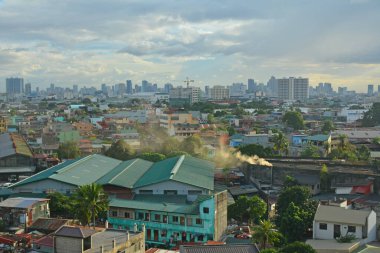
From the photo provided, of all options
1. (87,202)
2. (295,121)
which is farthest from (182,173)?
(295,121)

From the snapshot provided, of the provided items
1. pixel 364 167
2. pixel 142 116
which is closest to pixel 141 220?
pixel 364 167

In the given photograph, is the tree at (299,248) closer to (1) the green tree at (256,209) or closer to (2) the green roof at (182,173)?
(1) the green tree at (256,209)

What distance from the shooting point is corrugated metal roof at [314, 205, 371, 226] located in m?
22.8

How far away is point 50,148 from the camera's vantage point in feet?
185

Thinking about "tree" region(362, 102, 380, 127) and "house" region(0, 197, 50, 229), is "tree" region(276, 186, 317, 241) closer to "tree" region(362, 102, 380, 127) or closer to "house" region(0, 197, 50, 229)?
"house" region(0, 197, 50, 229)

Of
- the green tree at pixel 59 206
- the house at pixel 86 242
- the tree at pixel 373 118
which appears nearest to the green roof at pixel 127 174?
the green tree at pixel 59 206

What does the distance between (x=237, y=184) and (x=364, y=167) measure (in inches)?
390

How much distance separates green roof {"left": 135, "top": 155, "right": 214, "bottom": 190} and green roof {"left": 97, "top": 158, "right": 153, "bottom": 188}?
0.52m

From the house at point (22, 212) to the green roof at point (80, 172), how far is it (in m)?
4.92

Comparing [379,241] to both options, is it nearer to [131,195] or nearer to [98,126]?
[131,195]

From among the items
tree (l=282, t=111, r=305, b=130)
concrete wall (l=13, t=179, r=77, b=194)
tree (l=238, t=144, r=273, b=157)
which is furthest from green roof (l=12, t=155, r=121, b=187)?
tree (l=282, t=111, r=305, b=130)

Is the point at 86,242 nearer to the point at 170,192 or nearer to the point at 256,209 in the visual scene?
the point at 256,209

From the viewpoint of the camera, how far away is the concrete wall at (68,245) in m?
17.5

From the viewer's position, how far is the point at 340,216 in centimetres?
2331
